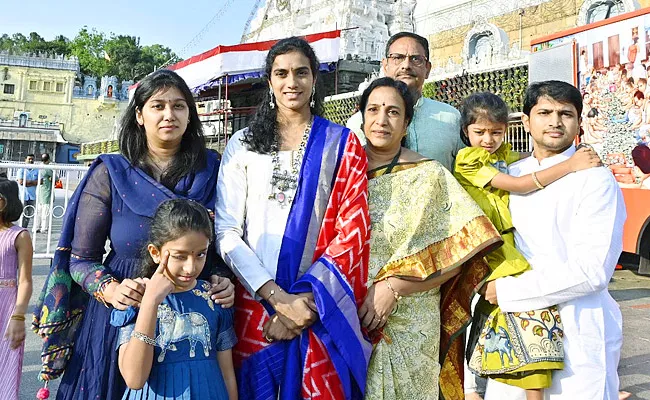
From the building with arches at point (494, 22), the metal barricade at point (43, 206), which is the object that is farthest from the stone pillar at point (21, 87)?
the metal barricade at point (43, 206)

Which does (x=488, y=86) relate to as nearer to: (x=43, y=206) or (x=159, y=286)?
(x=43, y=206)

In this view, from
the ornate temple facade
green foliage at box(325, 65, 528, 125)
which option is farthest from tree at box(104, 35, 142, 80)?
green foliage at box(325, 65, 528, 125)

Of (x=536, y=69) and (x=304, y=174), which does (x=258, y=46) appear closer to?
(x=536, y=69)

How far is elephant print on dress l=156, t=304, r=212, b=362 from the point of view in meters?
1.75

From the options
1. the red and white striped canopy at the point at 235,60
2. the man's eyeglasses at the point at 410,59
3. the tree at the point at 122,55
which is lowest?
the man's eyeglasses at the point at 410,59

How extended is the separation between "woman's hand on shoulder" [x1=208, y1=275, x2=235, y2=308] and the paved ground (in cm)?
184

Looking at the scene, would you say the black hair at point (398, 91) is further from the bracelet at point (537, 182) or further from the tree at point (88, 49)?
the tree at point (88, 49)

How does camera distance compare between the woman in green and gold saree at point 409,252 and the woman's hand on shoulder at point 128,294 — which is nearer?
the woman's hand on shoulder at point 128,294

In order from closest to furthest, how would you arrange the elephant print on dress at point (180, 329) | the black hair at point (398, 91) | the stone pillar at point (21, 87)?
1. the elephant print on dress at point (180, 329)
2. the black hair at point (398, 91)
3. the stone pillar at point (21, 87)

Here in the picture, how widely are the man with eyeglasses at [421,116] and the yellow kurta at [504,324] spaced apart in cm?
39

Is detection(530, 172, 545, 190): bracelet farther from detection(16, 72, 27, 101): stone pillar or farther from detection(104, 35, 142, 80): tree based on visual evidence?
detection(104, 35, 142, 80): tree

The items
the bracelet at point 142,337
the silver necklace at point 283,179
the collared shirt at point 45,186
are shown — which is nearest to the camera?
the bracelet at point 142,337

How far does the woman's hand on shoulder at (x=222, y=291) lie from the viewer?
1869 mm

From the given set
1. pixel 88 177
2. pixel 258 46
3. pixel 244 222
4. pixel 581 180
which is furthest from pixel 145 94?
pixel 258 46
